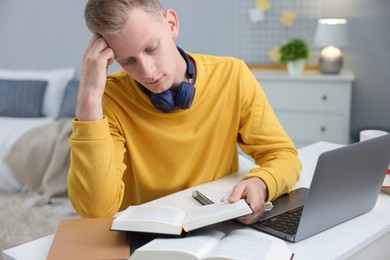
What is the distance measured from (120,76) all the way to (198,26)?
2.48m

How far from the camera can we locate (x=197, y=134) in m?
1.46

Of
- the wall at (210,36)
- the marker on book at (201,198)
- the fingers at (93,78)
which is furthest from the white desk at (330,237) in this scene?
the wall at (210,36)

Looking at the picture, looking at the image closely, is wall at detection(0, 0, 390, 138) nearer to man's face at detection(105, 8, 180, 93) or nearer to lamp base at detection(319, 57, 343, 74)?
lamp base at detection(319, 57, 343, 74)

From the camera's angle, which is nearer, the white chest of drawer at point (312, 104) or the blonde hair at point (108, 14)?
the blonde hair at point (108, 14)

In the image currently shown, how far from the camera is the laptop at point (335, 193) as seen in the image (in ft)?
3.45

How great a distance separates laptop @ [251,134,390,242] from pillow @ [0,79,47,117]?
9.88 ft

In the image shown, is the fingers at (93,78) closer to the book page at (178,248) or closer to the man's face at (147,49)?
the man's face at (147,49)

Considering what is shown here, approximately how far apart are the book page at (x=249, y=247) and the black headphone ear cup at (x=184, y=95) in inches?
17.2

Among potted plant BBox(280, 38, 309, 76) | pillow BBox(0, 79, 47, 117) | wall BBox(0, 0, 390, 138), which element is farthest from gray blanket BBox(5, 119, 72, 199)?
potted plant BBox(280, 38, 309, 76)

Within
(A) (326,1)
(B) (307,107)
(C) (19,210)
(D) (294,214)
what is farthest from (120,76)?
(A) (326,1)

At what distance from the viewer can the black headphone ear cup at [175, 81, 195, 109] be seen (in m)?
1.37

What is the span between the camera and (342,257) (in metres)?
1.04

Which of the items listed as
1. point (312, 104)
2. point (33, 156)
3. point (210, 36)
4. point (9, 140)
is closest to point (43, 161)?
point (33, 156)

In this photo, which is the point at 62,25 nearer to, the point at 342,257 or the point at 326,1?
the point at 326,1
